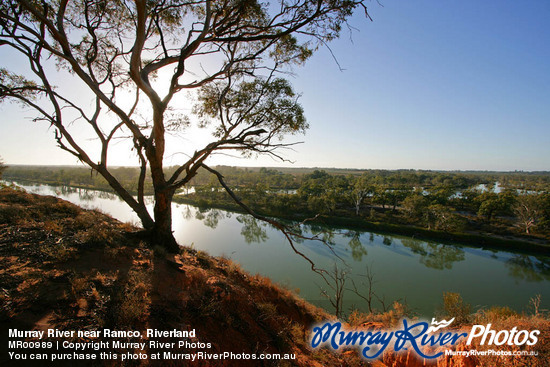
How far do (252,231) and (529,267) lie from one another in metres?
18.3

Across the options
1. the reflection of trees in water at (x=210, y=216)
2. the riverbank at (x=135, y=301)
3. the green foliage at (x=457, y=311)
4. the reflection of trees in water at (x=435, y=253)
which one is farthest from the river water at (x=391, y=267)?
the riverbank at (x=135, y=301)

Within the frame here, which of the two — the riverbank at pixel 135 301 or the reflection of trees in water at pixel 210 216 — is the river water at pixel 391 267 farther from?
the riverbank at pixel 135 301

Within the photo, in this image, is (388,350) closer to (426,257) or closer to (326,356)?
(326,356)

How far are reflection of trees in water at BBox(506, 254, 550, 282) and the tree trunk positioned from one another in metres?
17.6

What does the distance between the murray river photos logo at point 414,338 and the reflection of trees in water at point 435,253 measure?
1208 centimetres

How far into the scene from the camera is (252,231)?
62.2ft

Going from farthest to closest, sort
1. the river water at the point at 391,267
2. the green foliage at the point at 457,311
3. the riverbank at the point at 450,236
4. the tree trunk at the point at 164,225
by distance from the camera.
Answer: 1. the riverbank at the point at 450,236
2. the river water at the point at 391,267
3. the green foliage at the point at 457,311
4. the tree trunk at the point at 164,225

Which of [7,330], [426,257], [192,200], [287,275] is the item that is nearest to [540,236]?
[426,257]

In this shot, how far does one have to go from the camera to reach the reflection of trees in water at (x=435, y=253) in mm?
13344

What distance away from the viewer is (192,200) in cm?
3095

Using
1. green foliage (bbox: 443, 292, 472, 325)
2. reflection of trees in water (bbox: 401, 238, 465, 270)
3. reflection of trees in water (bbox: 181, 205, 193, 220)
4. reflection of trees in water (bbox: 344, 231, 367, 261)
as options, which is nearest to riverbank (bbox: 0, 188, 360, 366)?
green foliage (bbox: 443, 292, 472, 325)

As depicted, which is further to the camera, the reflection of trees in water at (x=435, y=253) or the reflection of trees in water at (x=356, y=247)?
the reflection of trees in water at (x=356, y=247)

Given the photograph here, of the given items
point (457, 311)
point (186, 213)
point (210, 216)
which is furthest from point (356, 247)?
point (186, 213)

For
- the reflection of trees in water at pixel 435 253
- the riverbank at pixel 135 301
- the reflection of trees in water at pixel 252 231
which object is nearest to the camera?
the riverbank at pixel 135 301
